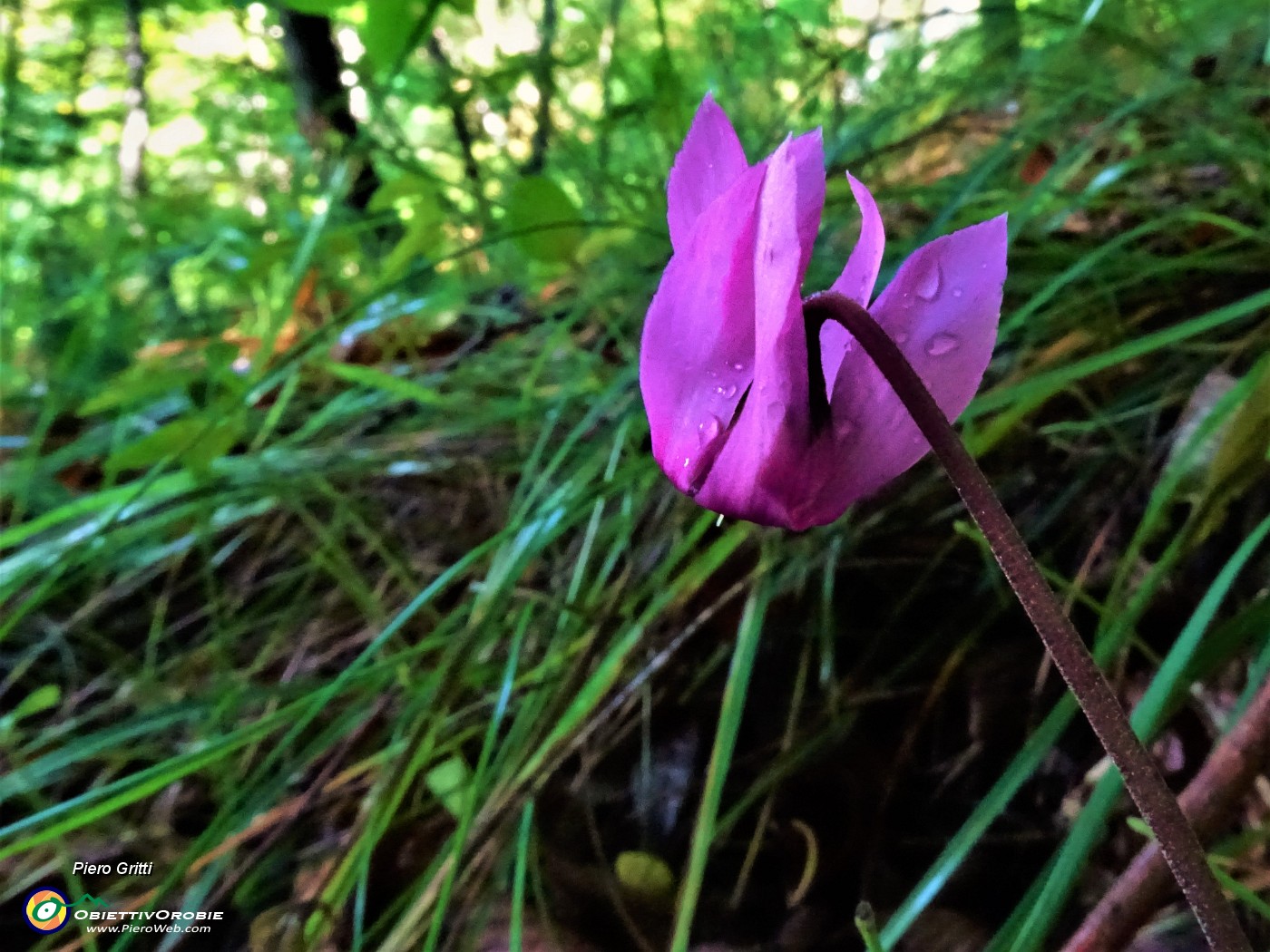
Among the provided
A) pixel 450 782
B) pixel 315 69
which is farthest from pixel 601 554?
pixel 315 69

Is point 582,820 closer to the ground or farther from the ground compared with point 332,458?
closer to the ground

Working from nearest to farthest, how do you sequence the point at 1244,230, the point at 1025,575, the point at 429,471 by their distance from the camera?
the point at 1025,575 → the point at 1244,230 → the point at 429,471

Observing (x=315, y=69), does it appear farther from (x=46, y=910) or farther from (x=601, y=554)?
(x=46, y=910)

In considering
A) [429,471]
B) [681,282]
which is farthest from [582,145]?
[681,282]

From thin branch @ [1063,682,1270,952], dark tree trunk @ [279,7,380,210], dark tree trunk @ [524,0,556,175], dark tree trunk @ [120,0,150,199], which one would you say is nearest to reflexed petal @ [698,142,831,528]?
thin branch @ [1063,682,1270,952]

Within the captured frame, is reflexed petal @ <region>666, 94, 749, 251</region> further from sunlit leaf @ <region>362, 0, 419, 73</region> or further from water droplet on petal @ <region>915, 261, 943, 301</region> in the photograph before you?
sunlit leaf @ <region>362, 0, 419, 73</region>

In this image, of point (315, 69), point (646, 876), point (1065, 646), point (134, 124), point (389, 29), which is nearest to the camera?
point (1065, 646)

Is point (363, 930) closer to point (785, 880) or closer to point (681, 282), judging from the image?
point (785, 880)

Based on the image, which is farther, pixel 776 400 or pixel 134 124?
pixel 134 124
